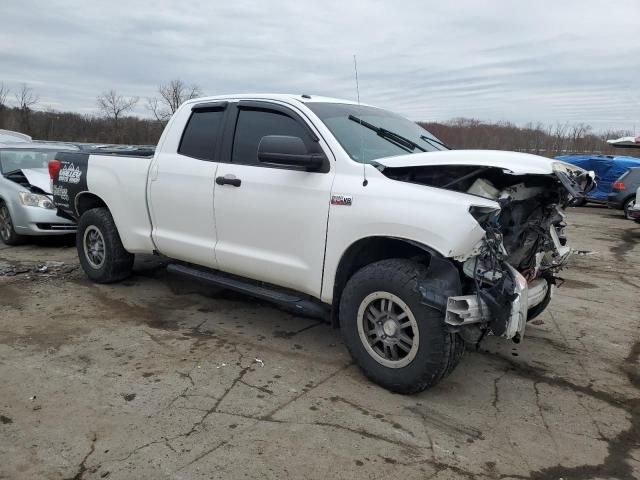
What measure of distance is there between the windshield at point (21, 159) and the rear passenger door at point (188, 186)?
4489mm

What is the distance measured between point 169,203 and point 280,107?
1450 millimetres

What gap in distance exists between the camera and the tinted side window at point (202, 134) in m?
4.83

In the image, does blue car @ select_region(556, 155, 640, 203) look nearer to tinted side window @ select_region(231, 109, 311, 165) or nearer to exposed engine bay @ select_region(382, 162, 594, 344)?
exposed engine bay @ select_region(382, 162, 594, 344)

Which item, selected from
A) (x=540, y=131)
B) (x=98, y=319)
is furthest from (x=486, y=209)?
(x=540, y=131)

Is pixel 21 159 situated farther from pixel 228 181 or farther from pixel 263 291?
pixel 263 291

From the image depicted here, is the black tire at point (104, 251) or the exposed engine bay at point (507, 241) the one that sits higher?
the exposed engine bay at point (507, 241)

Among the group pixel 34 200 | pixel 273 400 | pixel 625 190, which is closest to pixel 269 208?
pixel 273 400

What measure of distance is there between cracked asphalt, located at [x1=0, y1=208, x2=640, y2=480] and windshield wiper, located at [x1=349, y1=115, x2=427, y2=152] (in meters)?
1.75

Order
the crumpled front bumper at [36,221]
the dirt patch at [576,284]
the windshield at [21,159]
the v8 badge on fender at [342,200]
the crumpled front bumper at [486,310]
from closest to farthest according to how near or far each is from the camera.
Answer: the crumpled front bumper at [486,310] → the v8 badge on fender at [342,200] → the dirt patch at [576,284] → the crumpled front bumper at [36,221] → the windshield at [21,159]

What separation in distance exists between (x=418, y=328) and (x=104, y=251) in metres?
3.94

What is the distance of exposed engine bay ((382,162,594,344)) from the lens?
→ 333cm

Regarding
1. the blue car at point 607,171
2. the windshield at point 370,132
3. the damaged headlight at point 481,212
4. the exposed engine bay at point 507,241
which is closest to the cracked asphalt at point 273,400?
the exposed engine bay at point 507,241

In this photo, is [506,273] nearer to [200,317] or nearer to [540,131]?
[200,317]

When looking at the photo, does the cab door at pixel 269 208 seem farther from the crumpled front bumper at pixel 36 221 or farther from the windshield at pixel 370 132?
the crumpled front bumper at pixel 36 221
